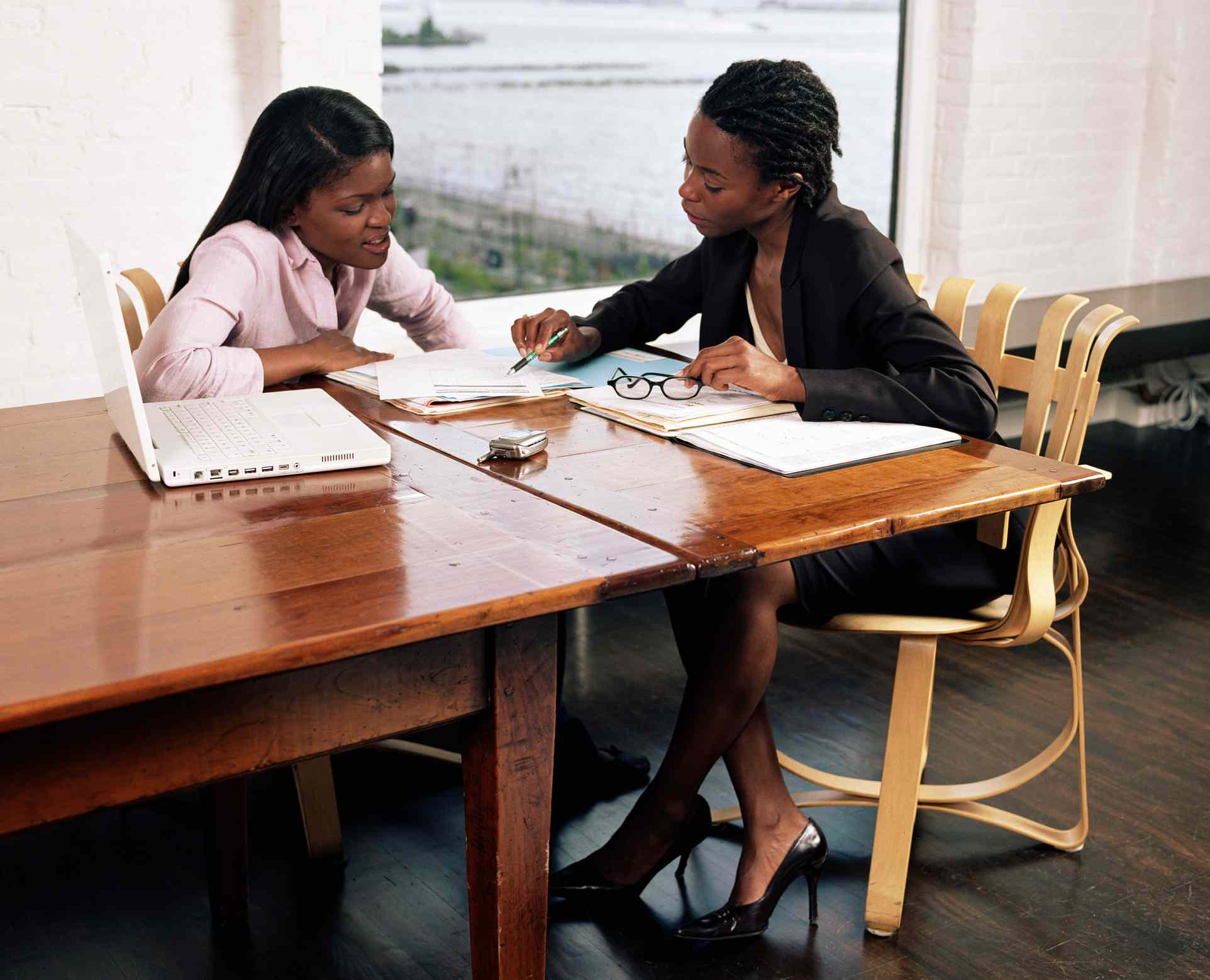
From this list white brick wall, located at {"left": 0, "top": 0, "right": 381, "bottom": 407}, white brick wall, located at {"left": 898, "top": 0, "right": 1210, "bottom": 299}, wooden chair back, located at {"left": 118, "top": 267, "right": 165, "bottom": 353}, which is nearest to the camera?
wooden chair back, located at {"left": 118, "top": 267, "right": 165, "bottom": 353}

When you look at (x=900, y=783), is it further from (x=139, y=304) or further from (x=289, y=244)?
(x=139, y=304)

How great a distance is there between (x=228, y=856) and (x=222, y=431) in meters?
0.60

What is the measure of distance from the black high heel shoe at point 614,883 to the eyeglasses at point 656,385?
22.9 inches

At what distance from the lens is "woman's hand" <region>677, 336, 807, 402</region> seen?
178 centimetres

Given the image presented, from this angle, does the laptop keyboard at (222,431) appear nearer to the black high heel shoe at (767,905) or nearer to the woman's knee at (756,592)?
the woman's knee at (756,592)

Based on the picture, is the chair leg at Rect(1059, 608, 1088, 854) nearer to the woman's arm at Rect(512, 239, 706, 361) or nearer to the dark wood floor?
the dark wood floor

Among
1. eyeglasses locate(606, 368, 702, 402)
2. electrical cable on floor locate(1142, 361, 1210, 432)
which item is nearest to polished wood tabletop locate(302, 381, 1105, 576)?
eyeglasses locate(606, 368, 702, 402)

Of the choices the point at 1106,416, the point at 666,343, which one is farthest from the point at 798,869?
the point at 1106,416

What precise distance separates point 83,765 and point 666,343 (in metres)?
2.77

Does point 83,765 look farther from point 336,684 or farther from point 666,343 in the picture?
point 666,343

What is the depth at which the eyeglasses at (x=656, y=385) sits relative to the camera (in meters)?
1.91

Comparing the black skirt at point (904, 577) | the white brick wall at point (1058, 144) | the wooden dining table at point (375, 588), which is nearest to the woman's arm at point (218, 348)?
the wooden dining table at point (375, 588)

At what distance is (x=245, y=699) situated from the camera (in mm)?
1124

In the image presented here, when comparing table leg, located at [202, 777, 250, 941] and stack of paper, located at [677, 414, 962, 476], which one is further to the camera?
table leg, located at [202, 777, 250, 941]
